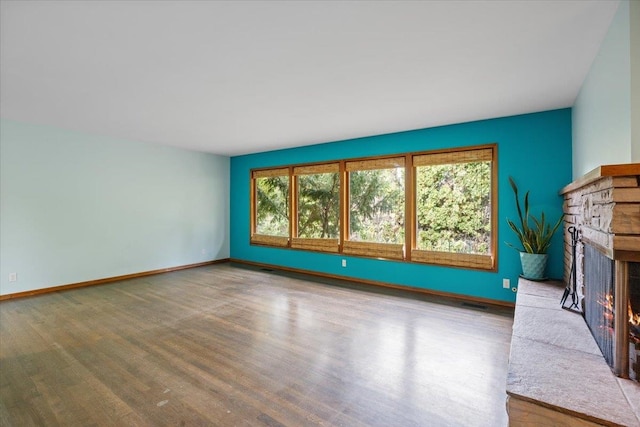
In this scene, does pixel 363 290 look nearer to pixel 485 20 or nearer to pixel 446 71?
pixel 446 71

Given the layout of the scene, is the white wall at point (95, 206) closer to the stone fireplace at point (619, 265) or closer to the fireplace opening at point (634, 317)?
the stone fireplace at point (619, 265)

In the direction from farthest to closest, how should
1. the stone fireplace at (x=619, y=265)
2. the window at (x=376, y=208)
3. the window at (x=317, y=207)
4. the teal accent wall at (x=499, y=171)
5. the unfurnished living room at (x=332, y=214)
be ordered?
the window at (x=317, y=207) → the window at (x=376, y=208) → the teal accent wall at (x=499, y=171) → the unfurnished living room at (x=332, y=214) → the stone fireplace at (x=619, y=265)

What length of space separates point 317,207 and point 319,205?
0.06 metres

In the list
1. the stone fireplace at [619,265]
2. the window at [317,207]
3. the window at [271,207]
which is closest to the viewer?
the stone fireplace at [619,265]

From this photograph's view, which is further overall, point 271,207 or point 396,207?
point 271,207

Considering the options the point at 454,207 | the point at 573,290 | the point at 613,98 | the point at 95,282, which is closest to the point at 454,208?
the point at 454,207

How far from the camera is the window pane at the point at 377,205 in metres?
4.96

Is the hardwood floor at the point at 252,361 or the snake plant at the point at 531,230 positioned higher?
the snake plant at the point at 531,230

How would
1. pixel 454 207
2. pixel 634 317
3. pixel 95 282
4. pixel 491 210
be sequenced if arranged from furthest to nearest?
pixel 95 282 → pixel 454 207 → pixel 491 210 → pixel 634 317

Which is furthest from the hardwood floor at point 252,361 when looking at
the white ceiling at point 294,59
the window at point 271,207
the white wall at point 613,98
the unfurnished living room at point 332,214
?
the white ceiling at point 294,59

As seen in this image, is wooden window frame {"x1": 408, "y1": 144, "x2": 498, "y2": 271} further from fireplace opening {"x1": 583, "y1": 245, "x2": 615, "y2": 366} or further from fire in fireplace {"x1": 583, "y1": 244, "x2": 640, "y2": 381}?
fire in fireplace {"x1": 583, "y1": 244, "x2": 640, "y2": 381}

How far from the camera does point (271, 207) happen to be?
6.79m

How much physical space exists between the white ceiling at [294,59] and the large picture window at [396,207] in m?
0.82

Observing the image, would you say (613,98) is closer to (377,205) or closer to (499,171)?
(499,171)
